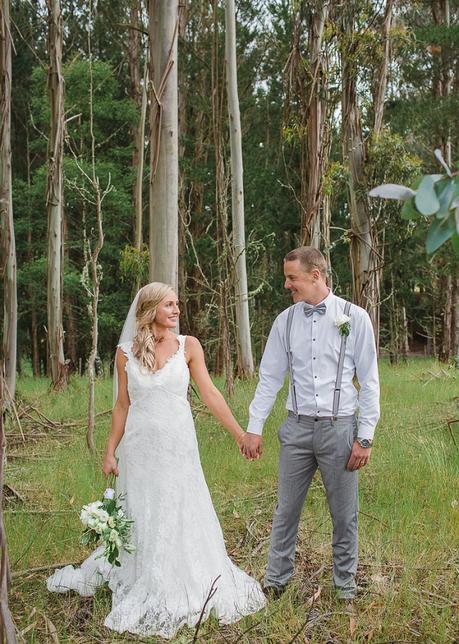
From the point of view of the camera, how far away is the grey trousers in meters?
4.17

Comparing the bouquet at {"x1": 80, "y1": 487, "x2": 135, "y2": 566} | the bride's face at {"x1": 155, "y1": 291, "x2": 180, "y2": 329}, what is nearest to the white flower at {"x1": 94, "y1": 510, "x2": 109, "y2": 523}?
the bouquet at {"x1": 80, "y1": 487, "x2": 135, "y2": 566}

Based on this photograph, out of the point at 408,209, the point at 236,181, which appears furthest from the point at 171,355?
the point at 236,181

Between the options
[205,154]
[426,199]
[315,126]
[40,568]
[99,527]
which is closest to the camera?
[426,199]

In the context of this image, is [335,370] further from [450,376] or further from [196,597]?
[450,376]

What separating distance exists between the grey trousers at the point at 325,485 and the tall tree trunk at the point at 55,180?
9.56 metres

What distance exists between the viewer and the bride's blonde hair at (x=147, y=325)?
173 inches

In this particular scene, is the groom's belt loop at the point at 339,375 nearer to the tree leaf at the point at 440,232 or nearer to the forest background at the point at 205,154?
the tree leaf at the point at 440,232

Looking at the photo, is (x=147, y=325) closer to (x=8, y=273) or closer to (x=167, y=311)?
(x=167, y=311)

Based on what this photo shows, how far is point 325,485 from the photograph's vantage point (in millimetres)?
4285

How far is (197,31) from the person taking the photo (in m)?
23.0

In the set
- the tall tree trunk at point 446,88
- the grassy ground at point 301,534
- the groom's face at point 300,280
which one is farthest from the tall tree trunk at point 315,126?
the tall tree trunk at point 446,88

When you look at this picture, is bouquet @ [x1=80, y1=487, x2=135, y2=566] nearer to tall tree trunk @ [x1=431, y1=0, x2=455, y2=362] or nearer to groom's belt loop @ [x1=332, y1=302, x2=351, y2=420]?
groom's belt loop @ [x1=332, y1=302, x2=351, y2=420]

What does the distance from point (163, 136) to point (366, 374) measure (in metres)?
3.61

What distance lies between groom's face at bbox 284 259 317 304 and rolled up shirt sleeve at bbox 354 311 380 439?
0.34m
